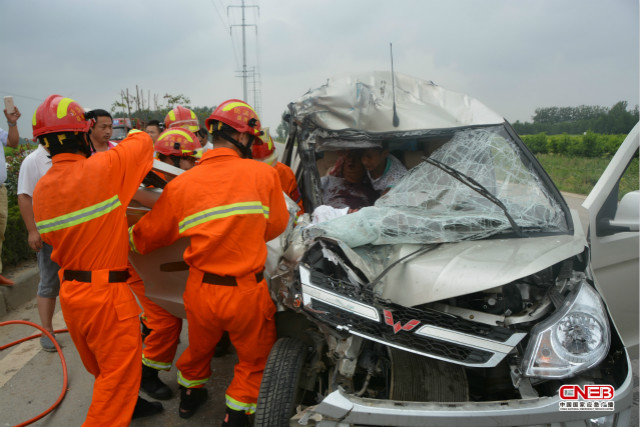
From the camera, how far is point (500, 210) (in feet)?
8.36

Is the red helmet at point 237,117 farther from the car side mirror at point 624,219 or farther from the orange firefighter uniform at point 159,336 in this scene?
the car side mirror at point 624,219

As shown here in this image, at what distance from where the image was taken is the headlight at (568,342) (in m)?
1.85

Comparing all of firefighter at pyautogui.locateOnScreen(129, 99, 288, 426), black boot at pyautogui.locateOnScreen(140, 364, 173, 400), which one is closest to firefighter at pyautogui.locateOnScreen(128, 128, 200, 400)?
black boot at pyautogui.locateOnScreen(140, 364, 173, 400)

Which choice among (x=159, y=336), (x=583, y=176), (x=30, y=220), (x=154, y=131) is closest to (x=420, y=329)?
(x=159, y=336)

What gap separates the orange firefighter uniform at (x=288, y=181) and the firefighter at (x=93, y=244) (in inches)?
60.1

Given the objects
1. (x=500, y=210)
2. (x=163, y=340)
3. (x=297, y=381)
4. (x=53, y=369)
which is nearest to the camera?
(x=297, y=381)

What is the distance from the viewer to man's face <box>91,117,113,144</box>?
3.84 metres

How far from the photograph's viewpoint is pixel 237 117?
282 cm

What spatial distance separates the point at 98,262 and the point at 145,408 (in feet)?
3.93

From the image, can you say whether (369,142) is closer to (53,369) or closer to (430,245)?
(430,245)

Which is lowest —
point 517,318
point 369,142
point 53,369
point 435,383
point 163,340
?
point 53,369

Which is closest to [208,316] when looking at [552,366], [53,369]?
[552,366]

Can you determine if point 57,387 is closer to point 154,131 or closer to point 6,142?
point 6,142

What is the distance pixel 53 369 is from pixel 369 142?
307cm
